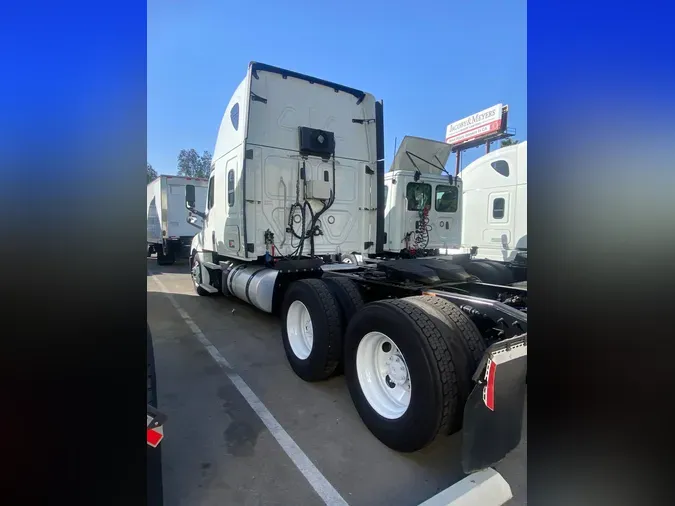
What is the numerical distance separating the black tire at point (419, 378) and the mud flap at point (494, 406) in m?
0.24

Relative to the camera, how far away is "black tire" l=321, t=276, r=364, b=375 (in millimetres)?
3986

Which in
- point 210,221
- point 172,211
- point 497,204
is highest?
Answer: point 172,211

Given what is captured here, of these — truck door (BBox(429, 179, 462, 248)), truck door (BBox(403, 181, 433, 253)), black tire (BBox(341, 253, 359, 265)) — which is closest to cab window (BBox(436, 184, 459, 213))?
truck door (BBox(429, 179, 462, 248))

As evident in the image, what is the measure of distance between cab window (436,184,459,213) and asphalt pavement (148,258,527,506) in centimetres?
618

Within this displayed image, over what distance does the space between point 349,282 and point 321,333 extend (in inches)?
28.0

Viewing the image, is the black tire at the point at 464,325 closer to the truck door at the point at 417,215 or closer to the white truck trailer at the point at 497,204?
the white truck trailer at the point at 497,204

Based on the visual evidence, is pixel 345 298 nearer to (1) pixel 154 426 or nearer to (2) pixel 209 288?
(1) pixel 154 426

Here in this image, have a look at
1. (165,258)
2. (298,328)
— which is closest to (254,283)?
(298,328)

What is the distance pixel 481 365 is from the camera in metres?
2.29

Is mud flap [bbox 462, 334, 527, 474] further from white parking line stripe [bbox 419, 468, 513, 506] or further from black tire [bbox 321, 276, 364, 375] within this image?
black tire [bbox 321, 276, 364, 375]

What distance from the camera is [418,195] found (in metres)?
9.13
